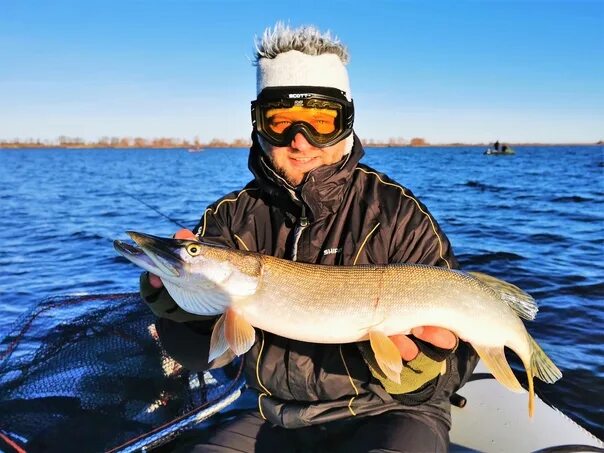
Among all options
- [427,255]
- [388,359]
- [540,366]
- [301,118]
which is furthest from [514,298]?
[301,118]

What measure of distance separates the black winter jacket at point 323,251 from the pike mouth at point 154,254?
1.07 ft

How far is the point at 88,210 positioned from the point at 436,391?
694 inches

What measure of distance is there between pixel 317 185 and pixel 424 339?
102 centimetres

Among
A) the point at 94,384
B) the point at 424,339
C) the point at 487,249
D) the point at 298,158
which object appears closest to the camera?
the point at 424,339

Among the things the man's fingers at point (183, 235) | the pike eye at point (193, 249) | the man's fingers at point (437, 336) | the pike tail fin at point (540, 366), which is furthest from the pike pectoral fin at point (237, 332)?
the pike tail fin at point (540, 366)

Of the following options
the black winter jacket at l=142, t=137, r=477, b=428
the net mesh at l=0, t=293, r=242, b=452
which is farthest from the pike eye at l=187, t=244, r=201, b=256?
the net mesh at l=0, t=293, r=242, b=452

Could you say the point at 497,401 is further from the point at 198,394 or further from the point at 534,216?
the point at 534,216

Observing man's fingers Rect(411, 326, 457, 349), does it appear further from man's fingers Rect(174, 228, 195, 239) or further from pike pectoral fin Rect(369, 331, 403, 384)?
man's fingers Rect(174, 228, 195, 239)

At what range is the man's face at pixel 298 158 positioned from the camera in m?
3.01

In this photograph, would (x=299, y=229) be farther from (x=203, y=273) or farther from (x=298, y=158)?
(x=203, y=273)

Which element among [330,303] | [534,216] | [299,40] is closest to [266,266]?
[330,303]

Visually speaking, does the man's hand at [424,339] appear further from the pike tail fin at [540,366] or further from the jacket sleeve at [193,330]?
the jacket sleeve at [193,330]

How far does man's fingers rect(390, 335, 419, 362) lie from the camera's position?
2.58 meters

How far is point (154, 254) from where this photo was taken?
2.44m
